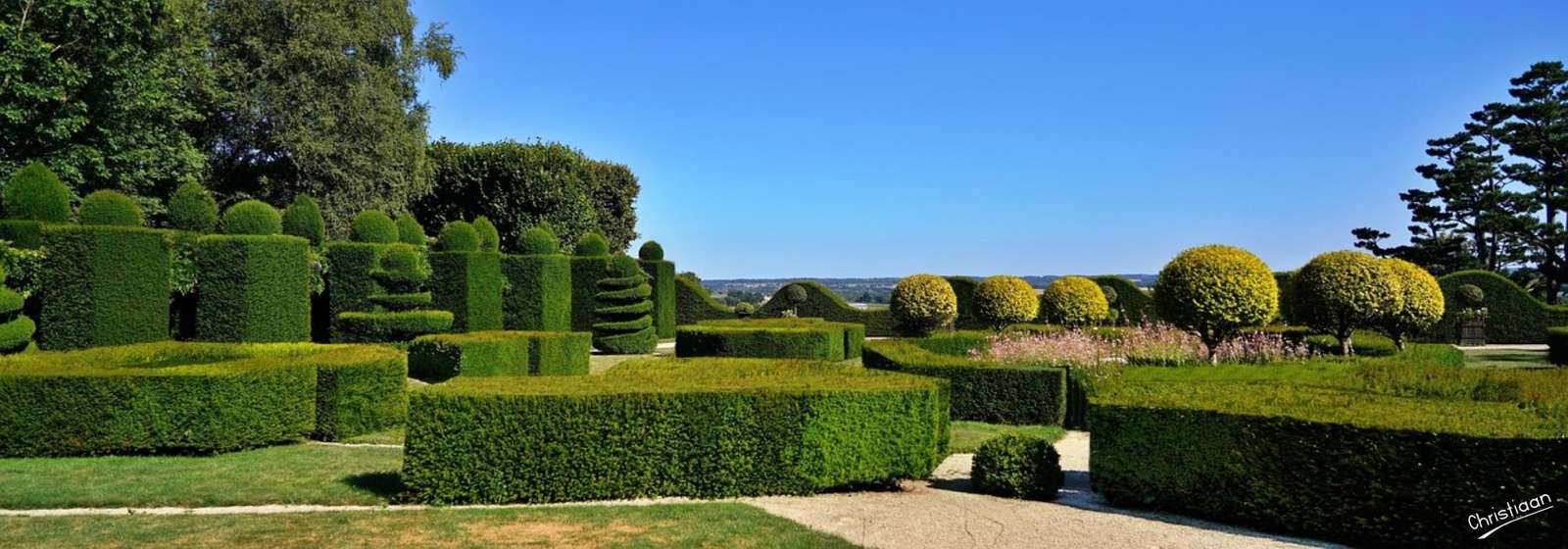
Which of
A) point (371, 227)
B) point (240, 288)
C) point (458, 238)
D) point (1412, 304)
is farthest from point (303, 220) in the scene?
point (1412, 304)

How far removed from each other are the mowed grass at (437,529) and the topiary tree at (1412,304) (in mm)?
16051

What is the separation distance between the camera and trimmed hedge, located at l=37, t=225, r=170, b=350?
14.2 meters

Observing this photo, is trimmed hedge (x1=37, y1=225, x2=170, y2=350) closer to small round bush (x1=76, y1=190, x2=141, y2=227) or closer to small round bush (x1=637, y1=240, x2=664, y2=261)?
small round bush (x1=76, y1=190, x2=141, y2=227)

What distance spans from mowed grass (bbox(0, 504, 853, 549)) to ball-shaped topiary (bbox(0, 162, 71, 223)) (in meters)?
10.5

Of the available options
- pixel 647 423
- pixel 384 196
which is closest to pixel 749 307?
pixel 384 196

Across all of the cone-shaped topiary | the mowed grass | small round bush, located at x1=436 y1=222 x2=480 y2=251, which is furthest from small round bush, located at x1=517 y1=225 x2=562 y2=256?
the mowed grass

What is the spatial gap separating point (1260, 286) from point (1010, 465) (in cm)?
973

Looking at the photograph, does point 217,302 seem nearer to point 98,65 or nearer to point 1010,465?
point 98,65

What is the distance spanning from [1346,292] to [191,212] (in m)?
22.0

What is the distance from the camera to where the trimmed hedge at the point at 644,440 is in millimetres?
7902

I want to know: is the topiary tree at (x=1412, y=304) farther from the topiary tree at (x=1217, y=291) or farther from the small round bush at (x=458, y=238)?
the small round bush at (x=458, y=238)

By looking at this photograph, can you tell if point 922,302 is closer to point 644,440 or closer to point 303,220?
point 303,220

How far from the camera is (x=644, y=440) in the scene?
8094mm

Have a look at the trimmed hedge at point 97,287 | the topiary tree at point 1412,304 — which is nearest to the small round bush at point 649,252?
the trimmed hedge at point 97,287
